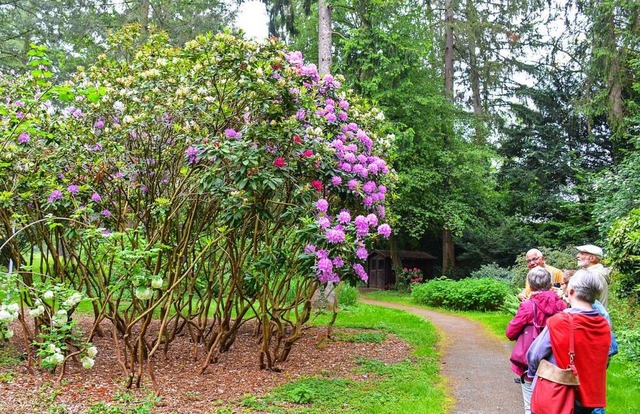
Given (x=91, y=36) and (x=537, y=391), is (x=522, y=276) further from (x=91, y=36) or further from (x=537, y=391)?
(x=91, y=36)

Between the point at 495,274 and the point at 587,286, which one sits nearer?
the point at 587,286

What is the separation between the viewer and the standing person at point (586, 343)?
109 inches

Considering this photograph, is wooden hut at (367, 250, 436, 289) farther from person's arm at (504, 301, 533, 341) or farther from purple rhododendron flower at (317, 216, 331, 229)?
person's arm at (504, 301, 533, 341)

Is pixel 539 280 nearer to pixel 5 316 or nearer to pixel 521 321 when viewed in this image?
pixel 521 321

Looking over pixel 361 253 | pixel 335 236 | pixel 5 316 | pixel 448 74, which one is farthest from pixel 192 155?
pixel 448 74

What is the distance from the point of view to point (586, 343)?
2.79 meters

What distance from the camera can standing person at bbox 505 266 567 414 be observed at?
356 cm

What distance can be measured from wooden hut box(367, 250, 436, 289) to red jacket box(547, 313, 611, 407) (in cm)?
1934

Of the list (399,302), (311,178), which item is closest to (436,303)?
(399,302)

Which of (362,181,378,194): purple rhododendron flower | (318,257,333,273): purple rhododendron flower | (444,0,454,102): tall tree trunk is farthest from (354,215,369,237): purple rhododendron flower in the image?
(444,0,454,102): tall tree trunk

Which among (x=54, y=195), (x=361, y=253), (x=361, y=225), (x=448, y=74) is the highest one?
(x=448, y=74)

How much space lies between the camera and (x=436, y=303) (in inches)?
586

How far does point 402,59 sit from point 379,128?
10160mm

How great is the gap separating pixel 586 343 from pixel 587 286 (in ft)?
1.01
